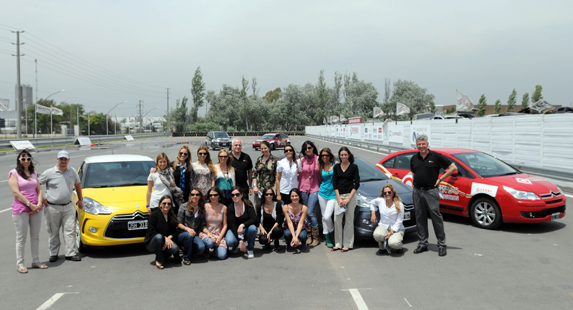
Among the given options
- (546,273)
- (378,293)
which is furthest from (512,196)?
(378,293)

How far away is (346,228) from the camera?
255 inches

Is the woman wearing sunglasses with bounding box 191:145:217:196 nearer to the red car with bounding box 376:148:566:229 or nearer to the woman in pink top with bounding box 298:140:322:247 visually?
the woman in pink top with bounding box 298:140:322:247

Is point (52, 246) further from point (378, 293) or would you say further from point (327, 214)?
point (378, 293)

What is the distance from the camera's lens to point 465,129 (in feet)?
65.2

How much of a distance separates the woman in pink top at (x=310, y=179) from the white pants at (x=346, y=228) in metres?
0.43

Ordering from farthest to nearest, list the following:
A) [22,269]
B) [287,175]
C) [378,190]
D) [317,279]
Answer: [378,190] → [287,175] → [22,269] → [317,279]

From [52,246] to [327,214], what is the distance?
4054mm

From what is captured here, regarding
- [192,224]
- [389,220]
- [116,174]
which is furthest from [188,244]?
[389,220]

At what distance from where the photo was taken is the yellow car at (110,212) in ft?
20.0

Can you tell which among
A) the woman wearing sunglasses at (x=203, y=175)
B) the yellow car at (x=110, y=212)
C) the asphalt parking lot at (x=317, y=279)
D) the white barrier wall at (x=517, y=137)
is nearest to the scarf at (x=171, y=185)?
the woman wearing sunglasses at (x=203, y=175)

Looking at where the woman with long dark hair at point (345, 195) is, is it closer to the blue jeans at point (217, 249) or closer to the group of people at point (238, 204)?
the group of people at point (238, 204)

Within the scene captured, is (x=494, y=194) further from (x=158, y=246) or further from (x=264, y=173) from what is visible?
(x=158, y=246)

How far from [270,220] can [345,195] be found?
1236 millimetres

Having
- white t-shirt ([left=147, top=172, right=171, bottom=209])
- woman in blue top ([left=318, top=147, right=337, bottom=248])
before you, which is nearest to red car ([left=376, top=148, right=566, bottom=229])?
woman in blue top ([left=318, top=147, right=337, bottom=248])
